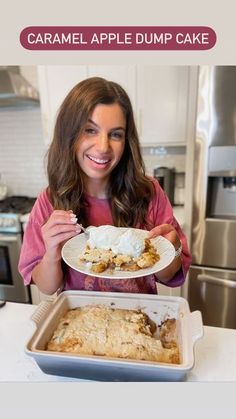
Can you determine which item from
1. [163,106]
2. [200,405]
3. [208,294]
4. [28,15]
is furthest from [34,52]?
[208,294]

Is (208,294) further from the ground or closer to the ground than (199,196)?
closer to the ground

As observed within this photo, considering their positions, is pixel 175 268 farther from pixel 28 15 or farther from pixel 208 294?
pixel 208 294

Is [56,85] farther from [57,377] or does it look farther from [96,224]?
[57,377]

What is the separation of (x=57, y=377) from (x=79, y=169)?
46cm

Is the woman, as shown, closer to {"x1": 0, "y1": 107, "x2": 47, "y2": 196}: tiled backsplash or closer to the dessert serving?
the dessert serving

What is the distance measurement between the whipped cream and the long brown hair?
17cm

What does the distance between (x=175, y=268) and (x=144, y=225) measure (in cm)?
14

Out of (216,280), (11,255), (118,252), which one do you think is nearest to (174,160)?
(216,280)

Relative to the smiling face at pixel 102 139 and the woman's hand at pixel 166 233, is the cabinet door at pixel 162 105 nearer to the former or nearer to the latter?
the smiling face at pixel 102 139

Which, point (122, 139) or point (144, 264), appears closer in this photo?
point (144, 264)

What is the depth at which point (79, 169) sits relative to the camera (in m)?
0.71

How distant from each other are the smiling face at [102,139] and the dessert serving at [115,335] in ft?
1.05

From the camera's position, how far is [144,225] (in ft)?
2.44

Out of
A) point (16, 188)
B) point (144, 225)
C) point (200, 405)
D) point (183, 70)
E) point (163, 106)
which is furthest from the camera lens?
point (16, 188)
